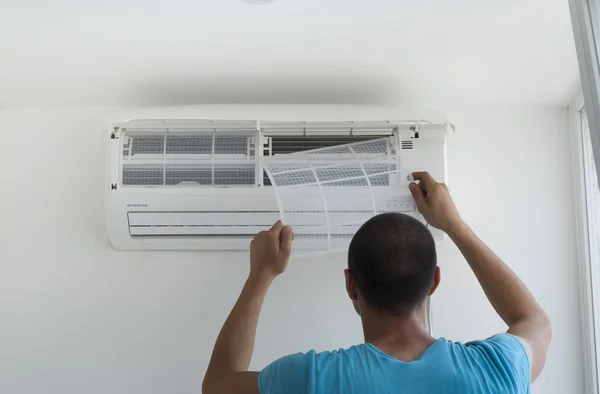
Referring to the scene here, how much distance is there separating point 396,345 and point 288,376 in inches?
7.6

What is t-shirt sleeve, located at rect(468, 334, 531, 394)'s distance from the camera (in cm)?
100

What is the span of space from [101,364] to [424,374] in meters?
1.13

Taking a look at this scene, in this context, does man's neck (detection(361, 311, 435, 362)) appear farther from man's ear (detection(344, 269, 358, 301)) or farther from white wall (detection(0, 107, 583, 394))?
white wall (detection(0, 107, 583, 394))

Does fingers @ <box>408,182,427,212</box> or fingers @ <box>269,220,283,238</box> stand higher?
fingers @ <box>408,182,427,212</box>

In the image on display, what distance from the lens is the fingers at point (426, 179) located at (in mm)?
1533

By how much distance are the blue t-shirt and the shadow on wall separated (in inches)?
34.5

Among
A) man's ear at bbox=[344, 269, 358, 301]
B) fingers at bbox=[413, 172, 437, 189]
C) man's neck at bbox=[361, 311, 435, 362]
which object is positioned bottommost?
man's neck at bbox=[361, 311, 435, 362]

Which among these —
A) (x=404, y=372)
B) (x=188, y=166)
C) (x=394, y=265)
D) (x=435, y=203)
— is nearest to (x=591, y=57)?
(x=435, y=203)

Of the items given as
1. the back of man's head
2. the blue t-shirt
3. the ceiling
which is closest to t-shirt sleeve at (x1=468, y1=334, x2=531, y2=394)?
the blue t-shirt

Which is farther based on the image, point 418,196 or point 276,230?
point 418,196

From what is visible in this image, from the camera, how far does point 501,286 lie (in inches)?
49.3

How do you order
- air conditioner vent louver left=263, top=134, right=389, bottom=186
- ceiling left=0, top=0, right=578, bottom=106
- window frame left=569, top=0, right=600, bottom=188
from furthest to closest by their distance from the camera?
air conditioner vent louver left=263, top=134, right=389, bottom=186 → ceiling left=0, top=0, right=578, bottom=106 → window frame left=569, top=0, right=600, bottom=188

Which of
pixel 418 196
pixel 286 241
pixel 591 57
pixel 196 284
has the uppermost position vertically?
pixel 591 57

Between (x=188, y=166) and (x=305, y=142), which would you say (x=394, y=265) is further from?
(x=188, y=166)
